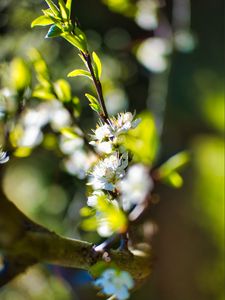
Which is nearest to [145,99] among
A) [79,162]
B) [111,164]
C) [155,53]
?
[155,53]

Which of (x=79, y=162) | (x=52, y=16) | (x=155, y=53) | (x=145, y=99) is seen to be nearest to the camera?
(x=52, y=16)

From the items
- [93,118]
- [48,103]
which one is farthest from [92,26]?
[48,103]

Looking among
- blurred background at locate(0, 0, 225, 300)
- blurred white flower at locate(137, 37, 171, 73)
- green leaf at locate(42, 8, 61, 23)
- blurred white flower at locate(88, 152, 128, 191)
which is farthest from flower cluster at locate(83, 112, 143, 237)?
blurred white flower at locate(137, 37, 171, 73)

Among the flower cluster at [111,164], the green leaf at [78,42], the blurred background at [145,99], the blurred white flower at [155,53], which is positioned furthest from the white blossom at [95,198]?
the blurred white flower at [155,53]

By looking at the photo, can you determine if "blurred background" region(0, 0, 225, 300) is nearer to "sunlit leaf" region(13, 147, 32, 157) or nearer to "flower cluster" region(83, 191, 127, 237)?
"sunlit leaf" region(13, 147, 32, 157)

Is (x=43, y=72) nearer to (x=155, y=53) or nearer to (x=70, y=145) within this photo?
(x=70, y=145)

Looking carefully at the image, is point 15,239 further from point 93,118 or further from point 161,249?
point 93,118

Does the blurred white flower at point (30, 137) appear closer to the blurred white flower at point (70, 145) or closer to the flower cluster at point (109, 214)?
the blurred white flower at point (70, 145)
